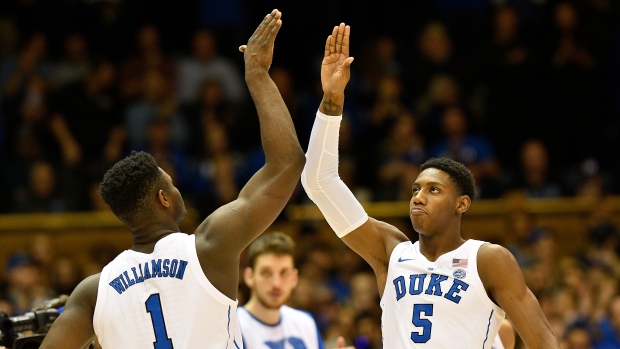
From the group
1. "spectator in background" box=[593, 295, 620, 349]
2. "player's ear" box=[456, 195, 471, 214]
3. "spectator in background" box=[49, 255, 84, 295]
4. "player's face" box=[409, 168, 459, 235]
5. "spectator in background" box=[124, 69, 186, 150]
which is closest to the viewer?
"player's face" box=[409, 168, 459, 235]

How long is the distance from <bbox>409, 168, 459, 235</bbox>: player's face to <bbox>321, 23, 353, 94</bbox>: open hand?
0.75 metres

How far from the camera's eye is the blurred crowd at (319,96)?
44.3 feet

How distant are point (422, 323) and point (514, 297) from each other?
53 centimetres

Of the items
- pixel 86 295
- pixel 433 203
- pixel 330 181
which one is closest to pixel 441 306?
pixel 433 203

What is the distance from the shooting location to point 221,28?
16.0 meters

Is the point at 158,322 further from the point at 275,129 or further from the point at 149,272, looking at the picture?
the point at 275,129

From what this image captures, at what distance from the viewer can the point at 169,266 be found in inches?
209

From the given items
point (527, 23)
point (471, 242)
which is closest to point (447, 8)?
point (527, 23)

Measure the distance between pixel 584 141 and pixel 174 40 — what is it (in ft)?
21.0

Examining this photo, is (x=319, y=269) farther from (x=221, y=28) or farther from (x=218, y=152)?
(x=221, y=28)

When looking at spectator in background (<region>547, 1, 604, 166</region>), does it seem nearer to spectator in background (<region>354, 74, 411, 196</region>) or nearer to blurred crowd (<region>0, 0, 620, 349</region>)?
blurred crowd (<region>0, 0, 620, 349</region>)

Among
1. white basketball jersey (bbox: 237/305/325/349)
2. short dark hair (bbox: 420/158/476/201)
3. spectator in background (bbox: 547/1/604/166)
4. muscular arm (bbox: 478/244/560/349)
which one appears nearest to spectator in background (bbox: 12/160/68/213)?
white basketball jersey (bbox: 237/305/325/349)

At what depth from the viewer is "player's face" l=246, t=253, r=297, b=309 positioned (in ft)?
25.6

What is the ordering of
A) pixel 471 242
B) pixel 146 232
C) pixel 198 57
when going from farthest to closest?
Result: 1. pixel 198 57
2. pixel 471 242
3. pixel 146 232
